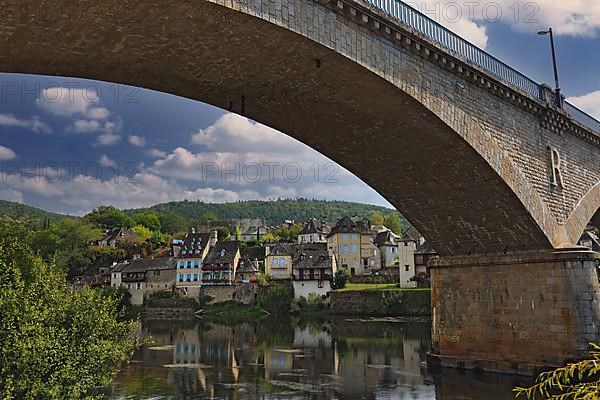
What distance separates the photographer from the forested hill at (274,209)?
569 feet

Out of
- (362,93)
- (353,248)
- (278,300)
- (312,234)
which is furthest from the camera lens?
(312,234)

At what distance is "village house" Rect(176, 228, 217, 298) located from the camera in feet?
212

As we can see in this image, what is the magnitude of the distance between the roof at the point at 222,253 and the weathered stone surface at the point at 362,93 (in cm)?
4470

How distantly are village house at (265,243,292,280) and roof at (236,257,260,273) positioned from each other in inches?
62.1

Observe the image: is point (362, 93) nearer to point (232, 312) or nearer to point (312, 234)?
point (232, 312)

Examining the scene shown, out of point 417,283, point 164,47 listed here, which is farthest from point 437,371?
point 417,283

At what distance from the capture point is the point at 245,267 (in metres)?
64.8

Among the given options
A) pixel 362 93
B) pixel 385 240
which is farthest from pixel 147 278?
pixel 362 93

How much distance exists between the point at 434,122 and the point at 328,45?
454 centimetres

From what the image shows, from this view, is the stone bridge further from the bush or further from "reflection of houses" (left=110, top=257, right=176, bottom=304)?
"reflection of houses" (left=110, top=257, right=176, bottom=304)

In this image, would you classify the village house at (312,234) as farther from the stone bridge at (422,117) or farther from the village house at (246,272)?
the stone bridge at (422,117)

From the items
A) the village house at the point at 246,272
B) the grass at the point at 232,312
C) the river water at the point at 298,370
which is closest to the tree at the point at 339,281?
the grass at the point at 232,312

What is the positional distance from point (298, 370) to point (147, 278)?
47.5 m

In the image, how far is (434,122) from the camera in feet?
48.8
